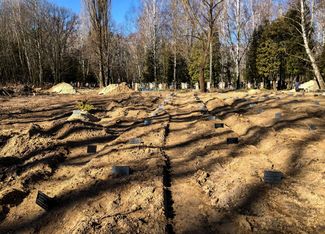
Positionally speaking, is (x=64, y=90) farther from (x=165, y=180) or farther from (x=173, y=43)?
(x=165, y=180)

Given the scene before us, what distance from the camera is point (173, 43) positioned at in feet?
104

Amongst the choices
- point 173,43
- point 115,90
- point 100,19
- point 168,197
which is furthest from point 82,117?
point 173,43

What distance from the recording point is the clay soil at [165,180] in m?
2.57

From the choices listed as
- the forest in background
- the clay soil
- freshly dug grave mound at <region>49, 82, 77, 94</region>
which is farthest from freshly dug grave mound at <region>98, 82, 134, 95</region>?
the clay soil

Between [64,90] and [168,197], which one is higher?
[64,90]

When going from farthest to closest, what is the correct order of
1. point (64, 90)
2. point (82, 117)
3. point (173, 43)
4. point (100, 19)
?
point (173, 43) < point (100, 19) < point (64, 90) < point (82, 117)

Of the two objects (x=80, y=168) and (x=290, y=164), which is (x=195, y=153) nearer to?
(x=290, y=164)

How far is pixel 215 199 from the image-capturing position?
2.96m

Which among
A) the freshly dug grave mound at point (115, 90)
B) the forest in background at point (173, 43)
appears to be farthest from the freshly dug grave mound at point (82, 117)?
the forest in background at point (173, 43)

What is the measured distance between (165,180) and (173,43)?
29.4 metres

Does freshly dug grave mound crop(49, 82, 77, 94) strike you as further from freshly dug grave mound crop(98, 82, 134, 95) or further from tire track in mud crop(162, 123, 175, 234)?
tire track in mud crop(162, 123, 175, 234)

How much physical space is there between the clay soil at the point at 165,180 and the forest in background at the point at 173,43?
17.9 meters

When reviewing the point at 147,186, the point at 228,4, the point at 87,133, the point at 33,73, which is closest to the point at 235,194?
the point at 147,186

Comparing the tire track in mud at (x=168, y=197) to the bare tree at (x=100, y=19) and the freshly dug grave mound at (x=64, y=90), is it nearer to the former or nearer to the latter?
the freshly dug grave mound at (x=64, y=90)
